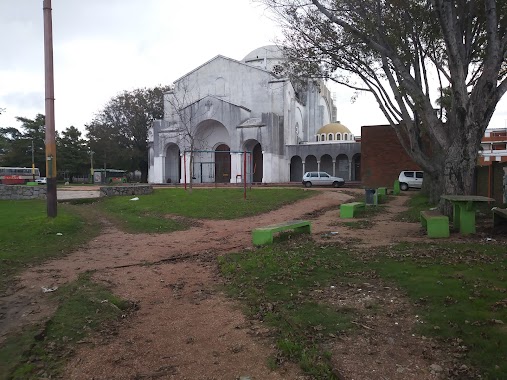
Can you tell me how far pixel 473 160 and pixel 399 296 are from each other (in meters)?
7.22

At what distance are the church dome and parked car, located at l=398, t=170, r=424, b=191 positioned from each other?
20.1 metres

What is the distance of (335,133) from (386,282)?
47.3m

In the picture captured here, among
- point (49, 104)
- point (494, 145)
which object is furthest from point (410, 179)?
point (49, 104)

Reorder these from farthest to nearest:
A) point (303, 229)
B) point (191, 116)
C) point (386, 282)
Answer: point (191, 116), point (303, 229), point (386, 282)

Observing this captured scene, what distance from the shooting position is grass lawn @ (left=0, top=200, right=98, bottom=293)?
786cm

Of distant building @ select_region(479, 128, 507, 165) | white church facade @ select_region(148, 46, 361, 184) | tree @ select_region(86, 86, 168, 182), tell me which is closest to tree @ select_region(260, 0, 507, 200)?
white church facade @ select_region(148, 46, 361, 184)

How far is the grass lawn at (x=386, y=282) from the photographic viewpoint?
3588 millimetres

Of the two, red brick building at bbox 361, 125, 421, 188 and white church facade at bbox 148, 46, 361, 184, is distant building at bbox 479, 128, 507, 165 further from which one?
white church facade at bbox 148, 46, 361, 184

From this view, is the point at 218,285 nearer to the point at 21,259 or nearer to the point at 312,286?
the point at 312,286

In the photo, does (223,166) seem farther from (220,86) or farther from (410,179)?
(410,179)

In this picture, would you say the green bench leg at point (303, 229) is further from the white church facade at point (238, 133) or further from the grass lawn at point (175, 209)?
the white church facade at point (238, 133)

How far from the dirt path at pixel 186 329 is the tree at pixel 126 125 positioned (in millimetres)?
47229

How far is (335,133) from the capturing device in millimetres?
51375

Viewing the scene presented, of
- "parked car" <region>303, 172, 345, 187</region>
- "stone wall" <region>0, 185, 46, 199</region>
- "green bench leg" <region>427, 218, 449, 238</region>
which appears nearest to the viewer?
"green bench leg" <region>427, 218, 449, 238</region>
